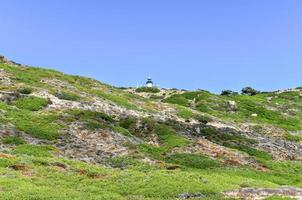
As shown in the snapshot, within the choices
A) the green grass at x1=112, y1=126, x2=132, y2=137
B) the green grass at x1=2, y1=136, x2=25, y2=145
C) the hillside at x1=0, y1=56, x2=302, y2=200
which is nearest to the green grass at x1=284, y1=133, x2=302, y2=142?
the hillside at x1=0, y1=56, x2=302, y2=200

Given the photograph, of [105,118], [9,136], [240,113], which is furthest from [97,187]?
[240,113]

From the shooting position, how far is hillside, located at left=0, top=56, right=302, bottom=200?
1505 inches

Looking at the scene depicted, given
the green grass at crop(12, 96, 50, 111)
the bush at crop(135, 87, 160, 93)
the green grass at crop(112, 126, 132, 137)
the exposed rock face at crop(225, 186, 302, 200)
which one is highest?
the bush at crop(135, 87, 160, 93)

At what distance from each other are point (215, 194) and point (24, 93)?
145 ft

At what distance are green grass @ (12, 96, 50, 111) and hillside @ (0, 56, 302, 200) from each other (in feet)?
0.46

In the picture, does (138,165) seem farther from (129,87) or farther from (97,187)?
(129,87)

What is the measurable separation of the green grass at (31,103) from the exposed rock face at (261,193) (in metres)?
36.3

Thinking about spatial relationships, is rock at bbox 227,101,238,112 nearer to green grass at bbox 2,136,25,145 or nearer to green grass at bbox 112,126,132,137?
green grass at bbox 112,126,132,137

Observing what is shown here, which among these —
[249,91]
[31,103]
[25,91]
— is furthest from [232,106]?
[249,91]

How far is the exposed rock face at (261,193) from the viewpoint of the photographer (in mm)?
37325

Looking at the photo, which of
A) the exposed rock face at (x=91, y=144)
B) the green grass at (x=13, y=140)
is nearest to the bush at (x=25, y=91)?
the exposed rock face at (x=91, y=144)

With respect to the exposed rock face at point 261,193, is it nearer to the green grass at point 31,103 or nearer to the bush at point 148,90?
the green grass at point 31,103

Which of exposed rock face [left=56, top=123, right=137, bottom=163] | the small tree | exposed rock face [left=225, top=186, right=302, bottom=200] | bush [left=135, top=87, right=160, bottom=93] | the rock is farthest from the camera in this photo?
the small tree

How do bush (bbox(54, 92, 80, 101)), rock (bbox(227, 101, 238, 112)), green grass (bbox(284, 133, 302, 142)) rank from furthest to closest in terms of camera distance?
rock (bbox(227, 101, 238, 112)) < green grass (bbox(284, 133, 302, 142)) < bush (bbox(54, 92, 80, 101))
